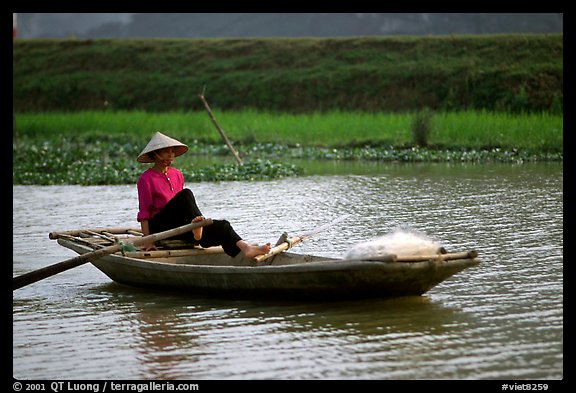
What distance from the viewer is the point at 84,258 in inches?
254

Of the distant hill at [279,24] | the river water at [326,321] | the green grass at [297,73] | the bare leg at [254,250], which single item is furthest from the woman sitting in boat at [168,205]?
the distant hill at [279,24]

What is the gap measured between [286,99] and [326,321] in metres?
20.2

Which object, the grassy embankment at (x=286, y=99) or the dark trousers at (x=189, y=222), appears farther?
the grassy embankment at (x=286, y=99)

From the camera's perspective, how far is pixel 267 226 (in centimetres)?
938

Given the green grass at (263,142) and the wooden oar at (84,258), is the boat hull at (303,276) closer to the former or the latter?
the wooden oar at (84,258)

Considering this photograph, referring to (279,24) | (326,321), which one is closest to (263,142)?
(326,321)

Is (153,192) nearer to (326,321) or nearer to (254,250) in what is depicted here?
(254,250)

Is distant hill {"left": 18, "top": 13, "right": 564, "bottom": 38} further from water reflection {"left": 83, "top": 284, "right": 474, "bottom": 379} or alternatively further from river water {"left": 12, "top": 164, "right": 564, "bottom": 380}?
water reflection {"left": 83, "top": 284, "right": 474, "bottom": 379}

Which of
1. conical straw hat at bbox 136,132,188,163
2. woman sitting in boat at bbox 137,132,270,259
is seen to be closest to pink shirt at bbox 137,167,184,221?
woman sitting in boat at bbox 137,132,270,259

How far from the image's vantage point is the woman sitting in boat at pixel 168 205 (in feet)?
21.5

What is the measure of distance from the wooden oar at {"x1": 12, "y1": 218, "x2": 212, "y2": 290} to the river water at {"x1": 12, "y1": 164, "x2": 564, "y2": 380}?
215 millimetres

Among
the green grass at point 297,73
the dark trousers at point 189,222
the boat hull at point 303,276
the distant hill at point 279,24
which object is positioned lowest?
the boat hull at point 303,276

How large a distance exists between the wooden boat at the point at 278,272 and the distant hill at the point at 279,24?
3018 cm
